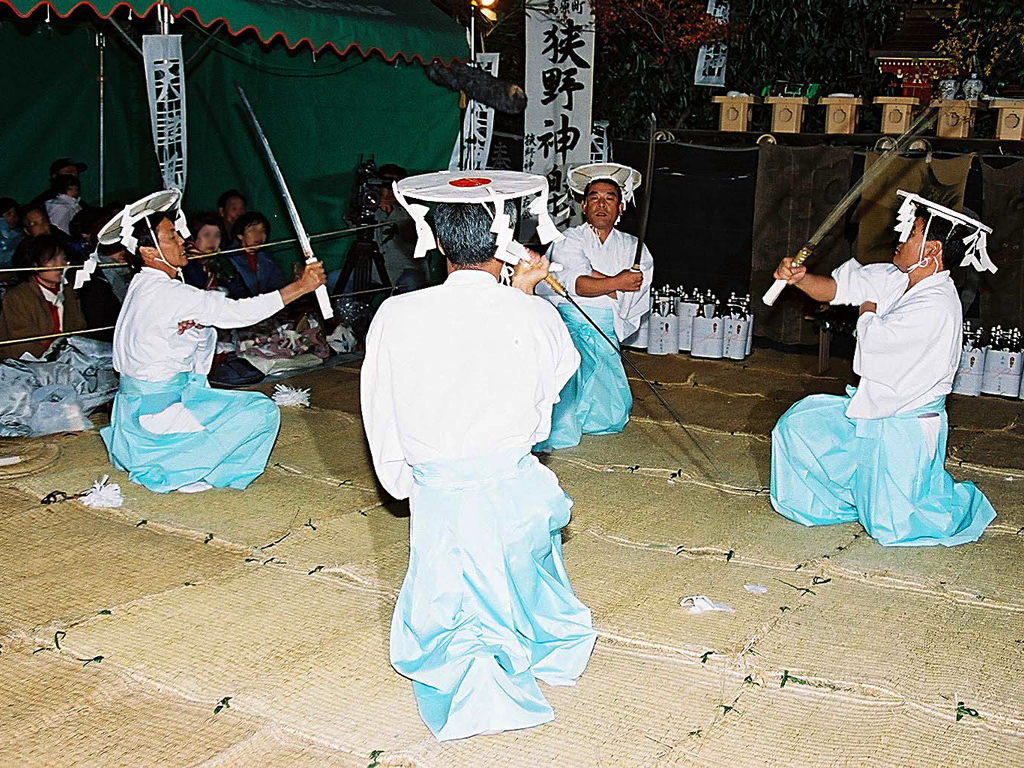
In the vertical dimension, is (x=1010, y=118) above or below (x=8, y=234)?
above

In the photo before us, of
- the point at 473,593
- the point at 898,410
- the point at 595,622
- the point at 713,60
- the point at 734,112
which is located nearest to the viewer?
the point at 473,593

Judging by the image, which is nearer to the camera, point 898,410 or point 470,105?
point 898,410

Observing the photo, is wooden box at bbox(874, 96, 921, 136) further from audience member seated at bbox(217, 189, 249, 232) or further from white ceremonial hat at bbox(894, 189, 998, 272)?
audience member seated at bbox(217, 189, 249, 232)

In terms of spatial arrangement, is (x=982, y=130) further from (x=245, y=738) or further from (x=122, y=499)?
(x=245, y=738)

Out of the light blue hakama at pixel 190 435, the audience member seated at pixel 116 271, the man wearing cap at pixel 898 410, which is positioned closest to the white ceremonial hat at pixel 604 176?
→ the man wearing cap at pixel 898 410

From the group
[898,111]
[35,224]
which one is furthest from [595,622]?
[898,111]

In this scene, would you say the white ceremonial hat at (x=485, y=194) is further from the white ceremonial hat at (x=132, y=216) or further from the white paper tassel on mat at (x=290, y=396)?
the white paper tassel on mat at (x=290, y=396)

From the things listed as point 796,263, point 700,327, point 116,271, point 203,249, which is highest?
point 796,263

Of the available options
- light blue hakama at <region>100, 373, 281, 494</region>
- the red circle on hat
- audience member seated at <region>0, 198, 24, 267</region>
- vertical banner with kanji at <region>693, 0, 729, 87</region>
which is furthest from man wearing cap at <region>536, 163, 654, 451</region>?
audience member seated at <region>0, 198, 24, 267</region>

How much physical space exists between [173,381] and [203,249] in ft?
7.22

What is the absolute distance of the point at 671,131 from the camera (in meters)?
8.40

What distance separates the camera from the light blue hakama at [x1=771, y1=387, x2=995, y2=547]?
4.34 m

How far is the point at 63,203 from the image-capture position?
7117 mm

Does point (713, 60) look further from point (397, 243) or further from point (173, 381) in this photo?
point (173, 381)
